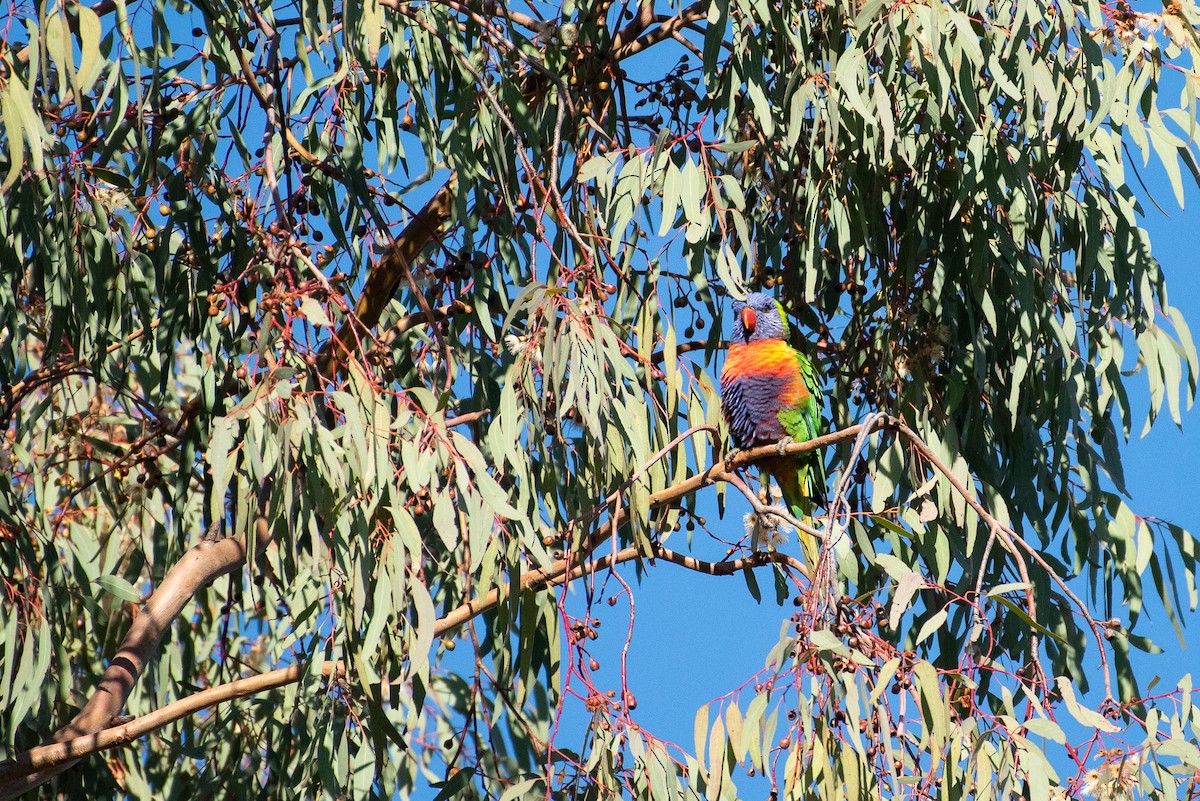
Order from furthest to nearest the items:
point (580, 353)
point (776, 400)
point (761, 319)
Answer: point (761, 319) → point (776, 400) → point (580, 353)

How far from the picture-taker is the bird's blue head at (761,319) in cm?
314

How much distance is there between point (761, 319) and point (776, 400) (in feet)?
0.71

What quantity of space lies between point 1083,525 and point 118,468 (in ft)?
5.67

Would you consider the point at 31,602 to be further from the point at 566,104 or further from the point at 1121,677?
the point at 1121,677

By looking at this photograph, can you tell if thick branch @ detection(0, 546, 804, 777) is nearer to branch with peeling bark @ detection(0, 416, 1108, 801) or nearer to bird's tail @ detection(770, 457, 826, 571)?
branch with peeling bark @ detection(0, 416, 1108, 801)

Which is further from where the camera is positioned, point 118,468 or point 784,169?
point 118,468

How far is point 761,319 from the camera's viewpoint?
3186 millimetres

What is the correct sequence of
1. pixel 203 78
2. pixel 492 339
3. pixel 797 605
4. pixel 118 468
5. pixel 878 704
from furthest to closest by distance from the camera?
→ pixel 203 78
pixel 118 468
pixel 492 339
pixel 797 605
pixel 878 704

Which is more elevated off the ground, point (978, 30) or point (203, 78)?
point (203, 78)

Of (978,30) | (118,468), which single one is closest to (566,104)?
(978,30)

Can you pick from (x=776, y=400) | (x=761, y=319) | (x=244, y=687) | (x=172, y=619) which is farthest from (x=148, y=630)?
(x=761, y=319)

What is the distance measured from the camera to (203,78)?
9.76 ft

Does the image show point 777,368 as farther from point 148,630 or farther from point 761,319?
point 148,630

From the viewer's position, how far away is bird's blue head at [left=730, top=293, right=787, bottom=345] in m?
3.14
